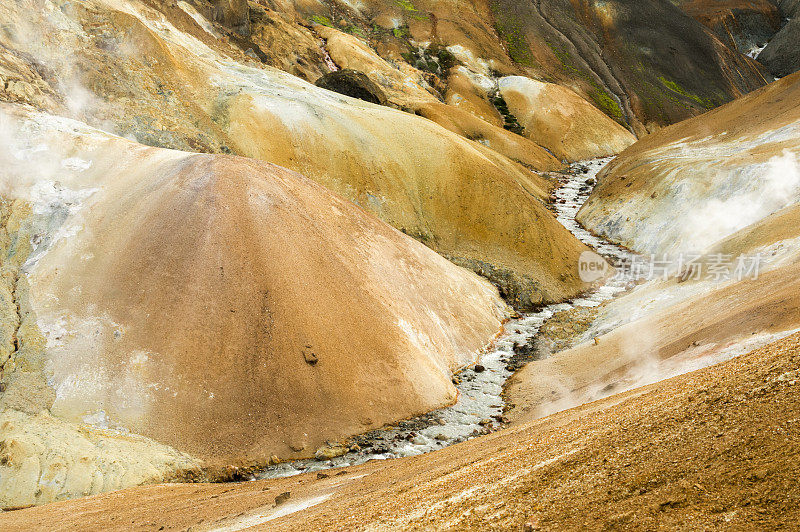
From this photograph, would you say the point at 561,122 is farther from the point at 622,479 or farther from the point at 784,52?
the point at 784,52

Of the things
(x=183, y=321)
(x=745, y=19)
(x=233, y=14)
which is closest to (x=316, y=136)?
(x=183, y=321)

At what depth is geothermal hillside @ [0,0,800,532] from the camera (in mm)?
8570

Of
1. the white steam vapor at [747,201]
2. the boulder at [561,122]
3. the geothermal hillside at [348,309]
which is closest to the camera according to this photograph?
the geothermal hillside at [348,309]

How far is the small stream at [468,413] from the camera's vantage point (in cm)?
1778

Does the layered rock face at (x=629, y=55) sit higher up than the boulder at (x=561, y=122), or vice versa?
the layered rock face at (x=629, y=55)

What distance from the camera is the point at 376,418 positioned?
1936cm

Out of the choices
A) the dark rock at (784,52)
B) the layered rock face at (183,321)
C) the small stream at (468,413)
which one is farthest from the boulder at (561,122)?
the dark rock at (784,52)

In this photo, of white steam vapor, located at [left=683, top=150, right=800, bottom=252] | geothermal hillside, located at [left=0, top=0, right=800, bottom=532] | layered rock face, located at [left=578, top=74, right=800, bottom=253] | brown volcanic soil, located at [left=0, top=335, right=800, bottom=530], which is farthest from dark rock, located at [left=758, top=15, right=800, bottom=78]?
brown volcanic soil, located at [left=0, top=335, right=800, bottom=530]

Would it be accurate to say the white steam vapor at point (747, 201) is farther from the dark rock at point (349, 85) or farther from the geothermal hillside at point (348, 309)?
the dark rock at point (349, 85)

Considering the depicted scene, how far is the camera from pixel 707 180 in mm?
37312

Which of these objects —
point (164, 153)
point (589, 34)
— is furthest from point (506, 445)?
point (589, 34)

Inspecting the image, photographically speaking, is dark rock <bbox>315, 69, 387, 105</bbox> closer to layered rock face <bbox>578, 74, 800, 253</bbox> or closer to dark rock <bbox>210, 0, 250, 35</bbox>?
dark rock <bbox>210, 0, 250, 35</bbox>

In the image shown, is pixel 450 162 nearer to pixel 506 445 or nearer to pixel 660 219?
pixel 660 219

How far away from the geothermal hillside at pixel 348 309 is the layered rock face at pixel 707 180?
0.80 ft
